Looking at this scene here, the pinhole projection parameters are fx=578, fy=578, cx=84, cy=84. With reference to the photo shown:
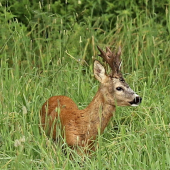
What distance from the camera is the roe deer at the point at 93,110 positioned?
199 inches

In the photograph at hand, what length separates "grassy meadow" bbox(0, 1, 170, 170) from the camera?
4.45 metres

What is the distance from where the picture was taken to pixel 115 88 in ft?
17.6

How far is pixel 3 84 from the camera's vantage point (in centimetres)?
601

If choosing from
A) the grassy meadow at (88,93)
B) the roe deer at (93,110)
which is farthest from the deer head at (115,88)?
the grassy meadow at (88,93)

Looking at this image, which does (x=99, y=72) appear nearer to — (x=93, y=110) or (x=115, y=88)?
(x=115, y=88)

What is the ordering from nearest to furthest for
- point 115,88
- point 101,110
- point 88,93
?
point 101,110
point 115,88
point 88,93

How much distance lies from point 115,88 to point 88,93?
76cm

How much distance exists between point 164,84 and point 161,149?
197 centimetres

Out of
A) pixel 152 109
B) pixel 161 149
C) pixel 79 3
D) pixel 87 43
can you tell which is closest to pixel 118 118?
pixel 152 109

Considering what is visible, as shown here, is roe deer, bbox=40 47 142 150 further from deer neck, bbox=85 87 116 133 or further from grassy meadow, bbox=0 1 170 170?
grassy meadow, bbox=0 1 170 170

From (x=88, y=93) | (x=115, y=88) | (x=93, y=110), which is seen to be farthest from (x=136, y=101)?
(x=88, y=93)

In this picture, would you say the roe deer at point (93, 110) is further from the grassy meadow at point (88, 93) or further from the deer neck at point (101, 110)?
the grassy meadow at point (88, 93)

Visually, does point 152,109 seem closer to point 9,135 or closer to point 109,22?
point 9,135

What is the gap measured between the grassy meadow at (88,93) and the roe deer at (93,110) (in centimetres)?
14
